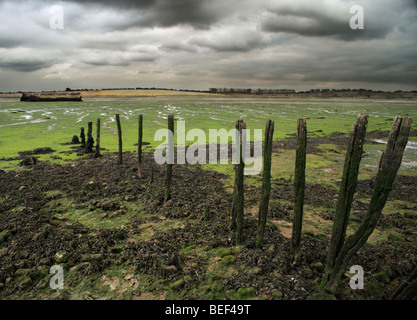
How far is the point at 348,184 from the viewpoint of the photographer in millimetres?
4930

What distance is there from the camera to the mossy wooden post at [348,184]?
464cm

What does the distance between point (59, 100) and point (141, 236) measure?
106m

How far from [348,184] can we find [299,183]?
46.3 inches

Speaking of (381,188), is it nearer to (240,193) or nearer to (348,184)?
(348,184)

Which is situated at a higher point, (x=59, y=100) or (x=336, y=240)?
(x=59, y=100)

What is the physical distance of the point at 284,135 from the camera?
2866cm

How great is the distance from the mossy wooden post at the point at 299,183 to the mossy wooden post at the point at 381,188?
1104mm

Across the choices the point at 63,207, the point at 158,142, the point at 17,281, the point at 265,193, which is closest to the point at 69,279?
the point at 17,281

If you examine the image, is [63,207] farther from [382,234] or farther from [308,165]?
[308,165]

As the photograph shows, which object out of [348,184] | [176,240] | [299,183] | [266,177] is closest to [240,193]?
[266,177]

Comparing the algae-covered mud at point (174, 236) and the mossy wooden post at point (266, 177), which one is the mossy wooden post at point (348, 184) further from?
the mossy wooden post at point (266, 177)

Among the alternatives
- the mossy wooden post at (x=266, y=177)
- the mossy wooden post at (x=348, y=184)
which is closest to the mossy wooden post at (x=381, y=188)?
the mossy wooden post at (x=348, y=184)
